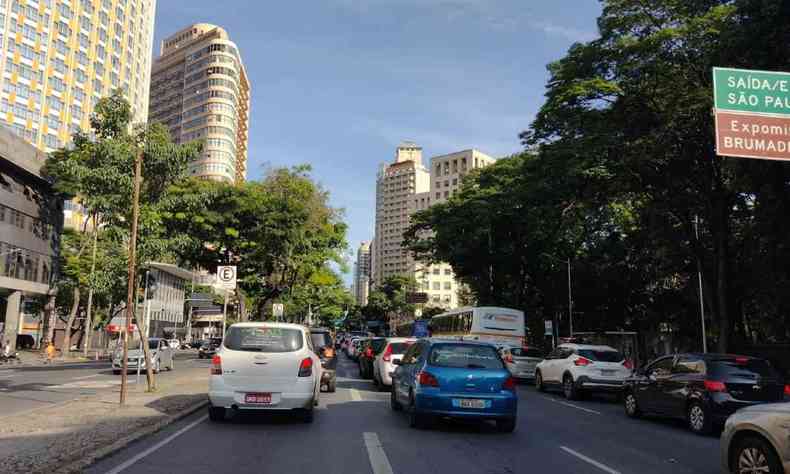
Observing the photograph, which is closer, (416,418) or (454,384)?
(454,384)

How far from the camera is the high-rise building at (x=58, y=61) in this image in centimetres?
7944

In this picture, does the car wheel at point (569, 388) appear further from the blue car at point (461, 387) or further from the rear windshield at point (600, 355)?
the blue car at point (461, 387)

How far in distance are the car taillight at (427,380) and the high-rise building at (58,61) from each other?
6964cm

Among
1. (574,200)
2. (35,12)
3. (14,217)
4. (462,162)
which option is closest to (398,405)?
(574,200)

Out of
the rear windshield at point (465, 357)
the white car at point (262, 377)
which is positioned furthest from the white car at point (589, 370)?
the white car at point (262, 377)

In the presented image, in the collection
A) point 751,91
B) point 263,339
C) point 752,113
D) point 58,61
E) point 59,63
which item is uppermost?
point 58,61

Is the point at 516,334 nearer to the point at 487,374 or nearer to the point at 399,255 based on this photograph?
the point at 487,374

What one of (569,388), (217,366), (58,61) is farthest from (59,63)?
(217,366)

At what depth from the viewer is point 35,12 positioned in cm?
8219

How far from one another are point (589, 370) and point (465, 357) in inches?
343

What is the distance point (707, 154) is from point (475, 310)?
14.9 m

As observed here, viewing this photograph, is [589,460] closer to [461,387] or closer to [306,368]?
[461,387]

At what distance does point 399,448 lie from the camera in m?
9.35

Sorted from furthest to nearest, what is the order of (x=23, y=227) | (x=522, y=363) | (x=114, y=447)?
(x=23, y=227)
(x=522, y=363)
(x=114, y=447)
